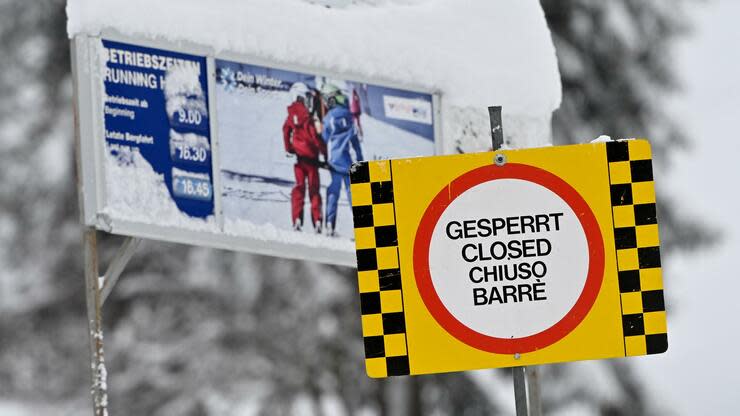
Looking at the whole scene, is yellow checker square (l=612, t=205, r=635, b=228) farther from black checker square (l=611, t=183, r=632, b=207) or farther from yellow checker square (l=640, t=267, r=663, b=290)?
yellow checker square (l=640, t=267, r=663, b=290)

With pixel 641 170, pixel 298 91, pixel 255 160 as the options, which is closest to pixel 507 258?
pixel 641 170

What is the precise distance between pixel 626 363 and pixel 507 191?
36.4 ft

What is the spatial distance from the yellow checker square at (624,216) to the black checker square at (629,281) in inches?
4.4

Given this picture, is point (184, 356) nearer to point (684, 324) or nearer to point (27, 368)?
point (27, 368)

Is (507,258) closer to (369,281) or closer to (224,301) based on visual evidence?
(369,281)

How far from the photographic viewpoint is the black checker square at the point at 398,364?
11.4 feet

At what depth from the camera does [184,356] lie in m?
13.8

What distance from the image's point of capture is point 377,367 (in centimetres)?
347

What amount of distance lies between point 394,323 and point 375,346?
0.07 metres

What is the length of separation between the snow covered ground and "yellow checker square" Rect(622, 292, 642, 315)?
3.65m

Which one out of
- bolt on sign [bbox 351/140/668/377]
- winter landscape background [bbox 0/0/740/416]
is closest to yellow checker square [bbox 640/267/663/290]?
bolt on sign [bbox 351/140/668/377]

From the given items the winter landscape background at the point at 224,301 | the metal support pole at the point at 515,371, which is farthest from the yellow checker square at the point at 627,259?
the winter landscape background at the point at 224,301

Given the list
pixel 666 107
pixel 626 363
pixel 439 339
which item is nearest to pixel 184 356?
pixel 626 363

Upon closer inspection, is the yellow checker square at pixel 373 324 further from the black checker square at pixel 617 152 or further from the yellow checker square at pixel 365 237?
the black checker square at pixel 617 152
